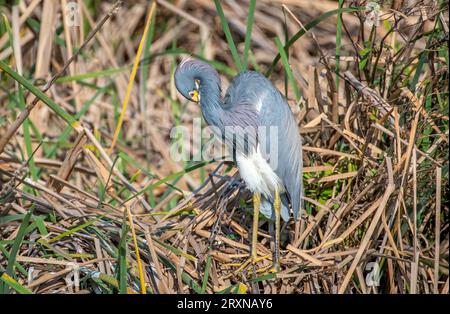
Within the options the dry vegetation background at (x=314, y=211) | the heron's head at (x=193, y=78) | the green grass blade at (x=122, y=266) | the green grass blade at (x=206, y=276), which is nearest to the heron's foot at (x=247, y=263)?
the dry vegetation background at (x=314, y=211)

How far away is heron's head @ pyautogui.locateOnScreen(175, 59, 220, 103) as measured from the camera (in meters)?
2.42

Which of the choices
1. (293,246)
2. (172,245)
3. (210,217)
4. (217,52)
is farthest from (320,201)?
(217,52)

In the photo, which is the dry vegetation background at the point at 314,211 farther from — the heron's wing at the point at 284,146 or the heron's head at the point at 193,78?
the heron's head at the point at 193,78

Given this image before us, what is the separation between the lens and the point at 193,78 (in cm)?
244

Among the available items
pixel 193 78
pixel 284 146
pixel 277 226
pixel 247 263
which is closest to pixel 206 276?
pixel 247 263

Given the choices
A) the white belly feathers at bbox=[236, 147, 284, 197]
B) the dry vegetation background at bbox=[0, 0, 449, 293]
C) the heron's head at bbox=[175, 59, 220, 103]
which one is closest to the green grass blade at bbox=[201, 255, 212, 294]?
the dry vegetation background at bbox=[0, 0, 449, 293]

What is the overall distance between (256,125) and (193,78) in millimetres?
276

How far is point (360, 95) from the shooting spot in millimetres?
2572

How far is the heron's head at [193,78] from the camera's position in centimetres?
242

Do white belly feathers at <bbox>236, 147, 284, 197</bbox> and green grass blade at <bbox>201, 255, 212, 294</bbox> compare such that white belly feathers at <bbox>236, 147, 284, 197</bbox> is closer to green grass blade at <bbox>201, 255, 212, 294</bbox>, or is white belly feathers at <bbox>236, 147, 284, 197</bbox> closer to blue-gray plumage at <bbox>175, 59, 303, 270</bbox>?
blue-gray plumage at <bbox>175, 59, 303, 270</bbox>

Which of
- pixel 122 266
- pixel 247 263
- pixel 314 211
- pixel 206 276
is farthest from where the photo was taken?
pixel 314 211

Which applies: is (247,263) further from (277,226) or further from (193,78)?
(193,78)
